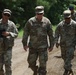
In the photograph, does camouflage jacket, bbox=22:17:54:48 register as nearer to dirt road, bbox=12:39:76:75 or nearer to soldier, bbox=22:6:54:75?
soldier, bbox=22:6:54:75

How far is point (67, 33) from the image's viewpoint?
10211mm

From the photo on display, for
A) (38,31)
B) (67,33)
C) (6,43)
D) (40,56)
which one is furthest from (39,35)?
(67,33)

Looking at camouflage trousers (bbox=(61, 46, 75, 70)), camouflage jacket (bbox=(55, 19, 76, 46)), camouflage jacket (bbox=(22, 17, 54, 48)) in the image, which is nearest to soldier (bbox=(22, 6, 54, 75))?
A: camouflage jacket (bbox=(22, 17, 54, 48))

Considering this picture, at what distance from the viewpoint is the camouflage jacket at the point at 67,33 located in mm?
10147

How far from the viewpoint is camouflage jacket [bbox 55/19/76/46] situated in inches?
399

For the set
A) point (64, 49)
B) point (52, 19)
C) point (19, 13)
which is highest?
point (64, 49)

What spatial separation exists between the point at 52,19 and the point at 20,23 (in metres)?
6.78

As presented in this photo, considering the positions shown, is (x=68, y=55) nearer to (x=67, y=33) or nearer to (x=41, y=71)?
(x=67, y=33)

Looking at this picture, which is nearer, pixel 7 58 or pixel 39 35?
pixel 7 58

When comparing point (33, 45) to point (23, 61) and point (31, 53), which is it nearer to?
point (31, 53)

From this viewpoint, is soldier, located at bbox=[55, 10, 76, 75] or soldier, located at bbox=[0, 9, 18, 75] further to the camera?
soldier, located at bbox=[55, 10, 76, 75]

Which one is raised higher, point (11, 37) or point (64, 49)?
point (11, 37)

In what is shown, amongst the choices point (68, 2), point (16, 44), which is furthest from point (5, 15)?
point (68, 2)

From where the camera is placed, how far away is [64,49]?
411 inches
